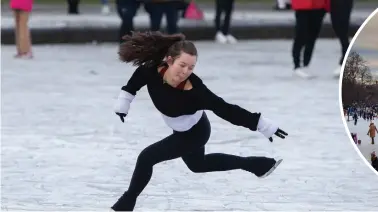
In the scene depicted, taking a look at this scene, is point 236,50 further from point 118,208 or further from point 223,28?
point 118,208

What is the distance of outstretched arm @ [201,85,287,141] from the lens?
4535 mm

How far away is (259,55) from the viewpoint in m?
14.3

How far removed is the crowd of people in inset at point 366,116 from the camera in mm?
3874

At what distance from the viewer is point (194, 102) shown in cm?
457

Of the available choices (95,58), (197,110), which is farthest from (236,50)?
(197,110)

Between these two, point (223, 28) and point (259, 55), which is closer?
point (259, 55)

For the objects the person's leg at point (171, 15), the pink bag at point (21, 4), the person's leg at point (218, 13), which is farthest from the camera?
the person's leg at point (218, 13)

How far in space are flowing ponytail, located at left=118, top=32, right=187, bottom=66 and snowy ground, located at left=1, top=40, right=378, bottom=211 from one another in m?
1.04

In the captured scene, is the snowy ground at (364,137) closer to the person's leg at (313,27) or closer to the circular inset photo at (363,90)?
the circular inset photo at (363,90)

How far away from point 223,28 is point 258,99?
640 centimetres

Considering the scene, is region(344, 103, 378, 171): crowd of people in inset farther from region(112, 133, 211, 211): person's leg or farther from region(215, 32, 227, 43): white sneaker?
region(215, 32, 227, 43): white sneaker

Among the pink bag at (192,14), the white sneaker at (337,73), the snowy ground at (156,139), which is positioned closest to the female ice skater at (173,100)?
the snowy ground at (156,139)

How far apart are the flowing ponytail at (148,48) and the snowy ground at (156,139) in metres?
1.04

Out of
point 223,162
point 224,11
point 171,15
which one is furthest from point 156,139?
point 224,11
